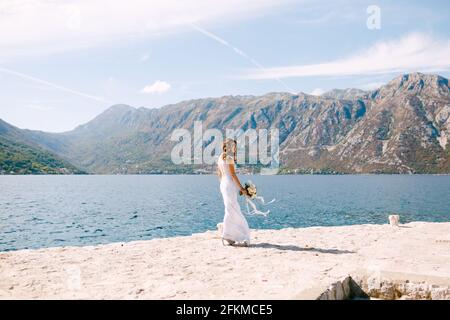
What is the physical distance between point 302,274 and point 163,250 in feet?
17.5

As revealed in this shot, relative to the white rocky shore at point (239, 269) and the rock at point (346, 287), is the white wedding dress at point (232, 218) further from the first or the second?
the rock at point (346, 287)

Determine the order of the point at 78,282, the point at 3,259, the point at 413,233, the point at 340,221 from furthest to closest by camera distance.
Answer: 1. the point at 340,221
2. the point at 413,233
3. the point at 3,259
4. the point at 78,282

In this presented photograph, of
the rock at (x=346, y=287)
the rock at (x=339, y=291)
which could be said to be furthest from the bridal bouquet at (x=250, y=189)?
the rock at (x=339, y=291)

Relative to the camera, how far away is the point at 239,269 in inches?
405

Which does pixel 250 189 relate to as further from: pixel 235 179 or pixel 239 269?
pixel 239 269

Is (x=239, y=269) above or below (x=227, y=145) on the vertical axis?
below

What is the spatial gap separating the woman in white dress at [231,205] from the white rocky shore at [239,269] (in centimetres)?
50

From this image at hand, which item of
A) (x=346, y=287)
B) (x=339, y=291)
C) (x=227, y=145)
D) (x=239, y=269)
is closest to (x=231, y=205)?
(x=227, y=145)

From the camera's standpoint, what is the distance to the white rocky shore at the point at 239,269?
26.6 ft

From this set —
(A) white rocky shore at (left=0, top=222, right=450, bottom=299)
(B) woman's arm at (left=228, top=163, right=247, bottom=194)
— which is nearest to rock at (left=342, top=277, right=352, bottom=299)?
(A) white rocky shore at (left=0, top=222, right=450, bottom=299)

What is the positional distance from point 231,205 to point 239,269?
4091mm

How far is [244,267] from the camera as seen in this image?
34.5 ft
